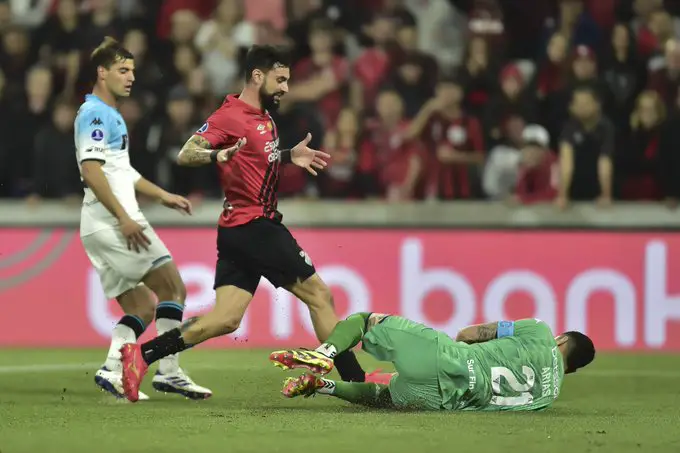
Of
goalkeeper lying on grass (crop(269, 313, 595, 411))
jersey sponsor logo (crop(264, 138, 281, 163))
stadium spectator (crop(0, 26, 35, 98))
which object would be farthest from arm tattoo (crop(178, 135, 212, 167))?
stadium spectator (crop(0, 26, 35, 98))

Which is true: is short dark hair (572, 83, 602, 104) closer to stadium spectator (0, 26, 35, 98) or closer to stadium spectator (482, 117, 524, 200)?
stadium spectator (482, 117, 524, 200)

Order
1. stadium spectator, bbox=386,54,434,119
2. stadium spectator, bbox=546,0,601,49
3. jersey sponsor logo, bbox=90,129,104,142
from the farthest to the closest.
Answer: stadium spectator, bbox=546,0,601,49
stadium spectator, bbox=386,54,434,119
jersey sponsor logo, bbox=90,129,104,142

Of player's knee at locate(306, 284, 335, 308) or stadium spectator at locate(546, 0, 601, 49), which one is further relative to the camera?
stadium spectator at locate(546, 0, 601, 49)

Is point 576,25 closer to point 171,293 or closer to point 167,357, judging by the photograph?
point 171,293

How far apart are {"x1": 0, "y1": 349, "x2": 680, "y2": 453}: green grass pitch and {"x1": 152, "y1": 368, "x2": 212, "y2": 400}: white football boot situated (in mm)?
65

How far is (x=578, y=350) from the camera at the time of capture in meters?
8.34

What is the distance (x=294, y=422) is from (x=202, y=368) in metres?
3.99

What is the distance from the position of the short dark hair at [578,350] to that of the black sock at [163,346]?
7.51ft

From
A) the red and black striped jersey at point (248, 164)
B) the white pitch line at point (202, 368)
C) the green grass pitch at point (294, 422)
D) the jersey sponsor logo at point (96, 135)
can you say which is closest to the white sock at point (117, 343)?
the green grass pitch at point (294, 422)

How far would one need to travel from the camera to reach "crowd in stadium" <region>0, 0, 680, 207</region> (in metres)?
14.2

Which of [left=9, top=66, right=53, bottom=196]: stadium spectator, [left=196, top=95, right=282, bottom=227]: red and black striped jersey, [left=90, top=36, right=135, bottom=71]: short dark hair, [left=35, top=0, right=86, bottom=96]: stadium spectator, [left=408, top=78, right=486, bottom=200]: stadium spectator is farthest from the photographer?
[left=35, top=0, right=86, bottom=96]: stadium spectator

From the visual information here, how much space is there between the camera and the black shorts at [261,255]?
880cm

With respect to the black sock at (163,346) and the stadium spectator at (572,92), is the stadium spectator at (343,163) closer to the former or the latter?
the stadium spectator at (572,92)

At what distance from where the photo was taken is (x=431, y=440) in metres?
7.02
